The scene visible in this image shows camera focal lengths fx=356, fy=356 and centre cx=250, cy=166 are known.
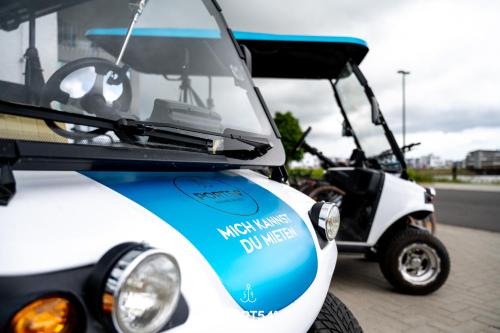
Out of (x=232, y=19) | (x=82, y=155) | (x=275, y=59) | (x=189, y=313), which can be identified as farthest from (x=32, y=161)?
(x=275, y=59)

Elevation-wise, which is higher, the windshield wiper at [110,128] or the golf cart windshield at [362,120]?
the golf cart windshield at [362,120]

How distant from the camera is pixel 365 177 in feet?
13.3

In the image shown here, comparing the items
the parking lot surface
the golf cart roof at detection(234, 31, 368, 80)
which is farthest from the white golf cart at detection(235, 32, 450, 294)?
the parking lot surface

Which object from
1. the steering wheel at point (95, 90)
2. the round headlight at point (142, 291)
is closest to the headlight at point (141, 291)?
the round headlight at point (142, 291)

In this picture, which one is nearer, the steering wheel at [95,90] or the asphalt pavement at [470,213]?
the steering wheel at [95,90]

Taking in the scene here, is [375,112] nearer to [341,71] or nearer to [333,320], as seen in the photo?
[341,71]

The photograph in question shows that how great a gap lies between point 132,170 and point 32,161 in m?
0.34

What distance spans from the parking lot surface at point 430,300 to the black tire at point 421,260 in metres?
0.10

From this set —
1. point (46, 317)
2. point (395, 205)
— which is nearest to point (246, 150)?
point (46, 317)

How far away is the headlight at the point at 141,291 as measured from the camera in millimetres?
726

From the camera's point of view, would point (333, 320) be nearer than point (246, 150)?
Yes

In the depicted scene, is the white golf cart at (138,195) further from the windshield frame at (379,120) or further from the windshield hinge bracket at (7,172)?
the windshield frame at (379,120)

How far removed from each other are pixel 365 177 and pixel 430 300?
1387mm

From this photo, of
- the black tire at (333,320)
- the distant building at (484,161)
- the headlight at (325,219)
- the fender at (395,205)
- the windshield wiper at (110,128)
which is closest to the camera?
the windshield wiper at (110,128)
